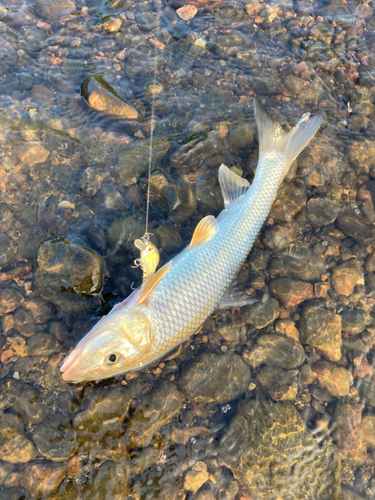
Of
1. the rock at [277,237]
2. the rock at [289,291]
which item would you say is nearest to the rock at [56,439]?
the rock at [289,291]

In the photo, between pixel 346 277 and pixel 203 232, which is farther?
pixel 346 277

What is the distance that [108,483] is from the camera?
3.20 m

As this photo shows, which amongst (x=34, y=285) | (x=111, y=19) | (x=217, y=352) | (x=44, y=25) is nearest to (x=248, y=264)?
(x=217, y=352)

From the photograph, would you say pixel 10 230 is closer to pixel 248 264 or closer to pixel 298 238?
pixel 248 264

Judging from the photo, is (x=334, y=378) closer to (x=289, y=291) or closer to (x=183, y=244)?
(x=289, y=291)

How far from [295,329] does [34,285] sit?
3.55 meters

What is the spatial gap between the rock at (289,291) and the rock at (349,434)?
146cm

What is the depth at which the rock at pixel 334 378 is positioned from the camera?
13.1 ft

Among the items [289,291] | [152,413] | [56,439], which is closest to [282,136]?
[289,291]

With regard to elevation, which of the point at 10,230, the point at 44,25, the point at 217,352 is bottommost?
the point at 217,352

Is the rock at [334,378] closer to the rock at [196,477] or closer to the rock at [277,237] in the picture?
the rock at [277,237]

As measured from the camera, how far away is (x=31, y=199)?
3953 mm

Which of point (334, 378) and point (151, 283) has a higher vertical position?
point (151, 283)

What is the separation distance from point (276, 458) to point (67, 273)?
331 cm
